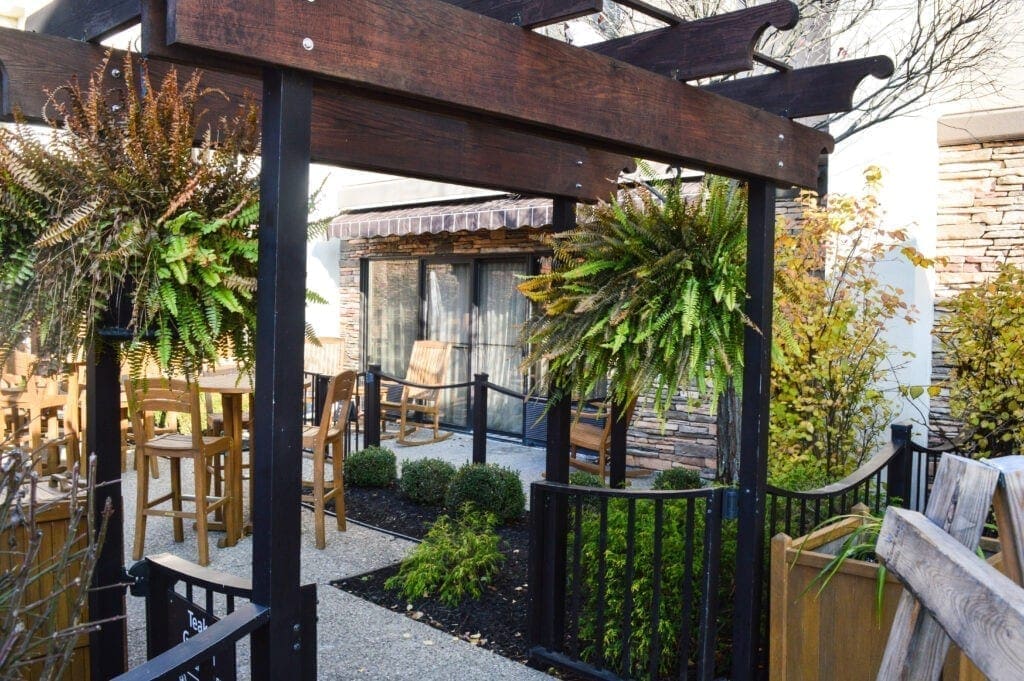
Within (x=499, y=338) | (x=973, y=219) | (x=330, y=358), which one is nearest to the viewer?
(x=973, y=219)

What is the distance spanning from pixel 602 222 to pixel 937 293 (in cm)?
421

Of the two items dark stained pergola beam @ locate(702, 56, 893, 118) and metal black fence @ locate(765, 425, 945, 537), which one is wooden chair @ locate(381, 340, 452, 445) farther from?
dark stained pergola beam @ locate(702, 56, 893, 118)

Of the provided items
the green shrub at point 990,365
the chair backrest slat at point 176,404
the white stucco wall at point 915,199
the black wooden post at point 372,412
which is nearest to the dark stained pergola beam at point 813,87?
the green shrub at point 990,365

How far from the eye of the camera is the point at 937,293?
6336 millimetres

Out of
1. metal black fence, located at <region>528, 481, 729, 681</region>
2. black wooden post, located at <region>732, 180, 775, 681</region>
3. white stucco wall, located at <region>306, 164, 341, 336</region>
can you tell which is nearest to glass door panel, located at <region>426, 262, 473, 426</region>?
white stucco wall, located at <region>306, 164, 341, 336</region>

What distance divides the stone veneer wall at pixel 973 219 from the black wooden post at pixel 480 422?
3341mm

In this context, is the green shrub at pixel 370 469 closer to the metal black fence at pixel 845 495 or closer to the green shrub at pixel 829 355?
the green shrub at pixel 829 355

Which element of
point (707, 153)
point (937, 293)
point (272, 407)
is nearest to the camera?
point (272, 407)

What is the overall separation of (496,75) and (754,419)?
1.58m

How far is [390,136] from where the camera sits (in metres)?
3.31

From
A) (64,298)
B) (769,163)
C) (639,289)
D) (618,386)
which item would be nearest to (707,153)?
(769,163)

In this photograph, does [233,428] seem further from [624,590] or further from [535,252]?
[535,252]

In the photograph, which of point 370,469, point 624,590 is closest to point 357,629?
point 624,590

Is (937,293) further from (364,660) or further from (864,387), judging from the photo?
(364,660)
